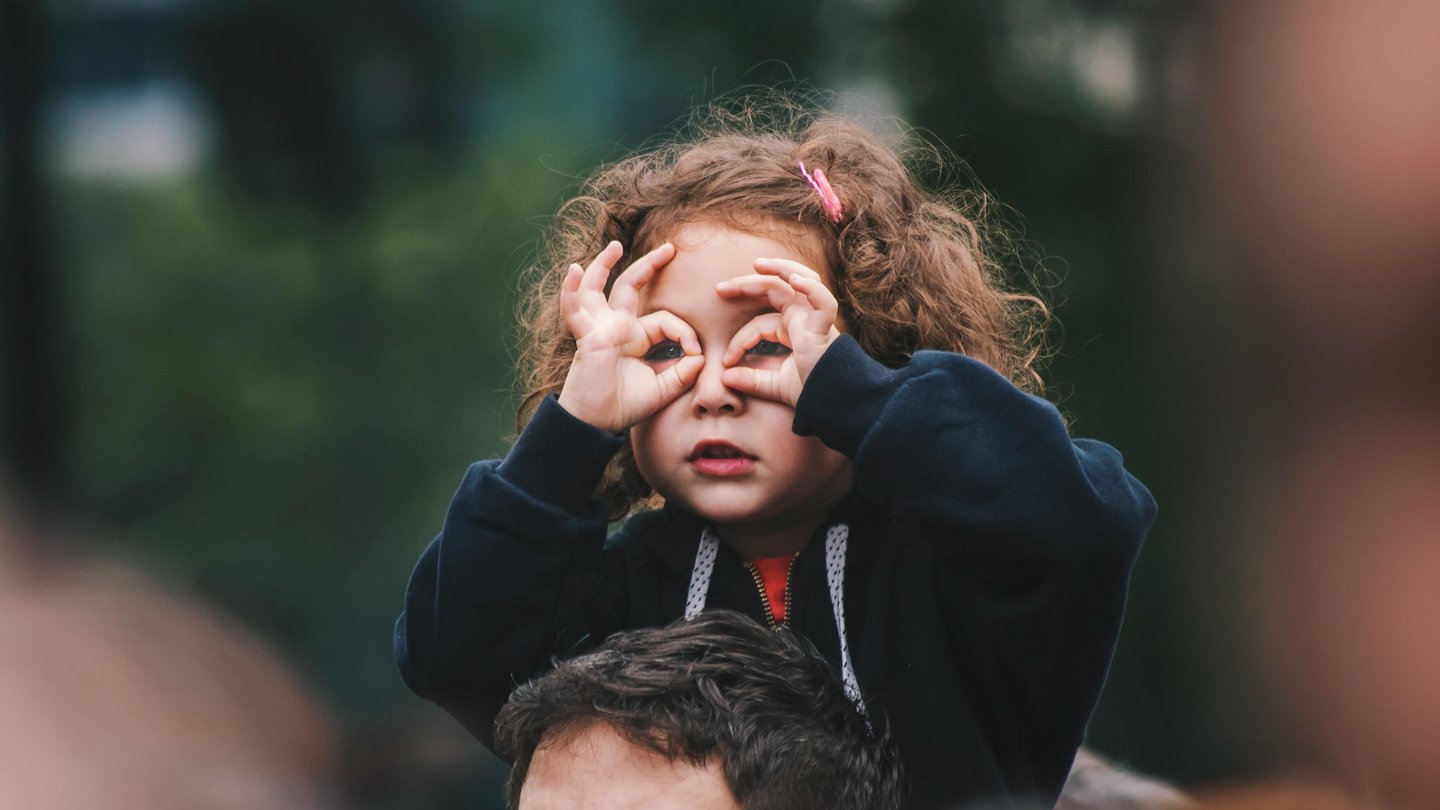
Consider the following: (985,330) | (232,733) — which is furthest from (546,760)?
(232,733)

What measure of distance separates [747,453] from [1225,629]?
244 centimetres

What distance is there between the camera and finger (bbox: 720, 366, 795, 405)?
5.12 feet

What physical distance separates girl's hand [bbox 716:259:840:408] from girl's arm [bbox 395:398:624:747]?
0.51 ft

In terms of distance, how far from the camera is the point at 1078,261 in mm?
4059

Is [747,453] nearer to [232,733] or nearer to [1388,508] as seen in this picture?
[1388,508]

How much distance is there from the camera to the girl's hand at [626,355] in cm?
159

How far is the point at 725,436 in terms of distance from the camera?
5.18ft

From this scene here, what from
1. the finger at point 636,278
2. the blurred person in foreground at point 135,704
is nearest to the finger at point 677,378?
the finger at point 636,278

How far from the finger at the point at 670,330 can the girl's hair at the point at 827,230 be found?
5.6 inches

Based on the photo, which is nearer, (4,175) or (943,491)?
(943,491)

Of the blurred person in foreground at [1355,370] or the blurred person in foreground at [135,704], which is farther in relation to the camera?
the blurred person in foreground at [135,704]

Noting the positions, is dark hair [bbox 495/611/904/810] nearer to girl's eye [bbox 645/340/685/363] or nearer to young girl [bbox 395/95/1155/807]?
young girl [bbox 395/95/1155/807]

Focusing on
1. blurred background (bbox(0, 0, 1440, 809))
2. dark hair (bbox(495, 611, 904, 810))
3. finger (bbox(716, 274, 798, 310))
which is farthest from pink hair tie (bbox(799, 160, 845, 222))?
blurred background (bbox(0, 0, 1440, 809))

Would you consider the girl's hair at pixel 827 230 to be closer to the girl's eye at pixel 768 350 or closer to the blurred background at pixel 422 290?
the girl's eye at pixel 768 350
